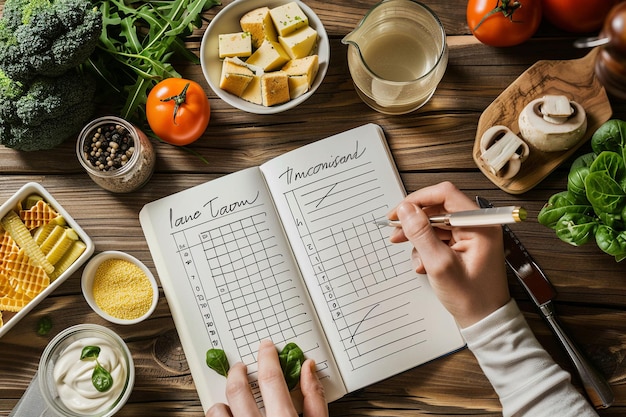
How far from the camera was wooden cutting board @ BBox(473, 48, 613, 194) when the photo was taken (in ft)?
4.20

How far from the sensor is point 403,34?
1295 mm

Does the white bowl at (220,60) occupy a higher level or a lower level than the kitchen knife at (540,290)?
higher

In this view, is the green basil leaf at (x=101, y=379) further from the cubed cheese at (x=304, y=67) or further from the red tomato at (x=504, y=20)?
the red tomato at (x=504, y=20)

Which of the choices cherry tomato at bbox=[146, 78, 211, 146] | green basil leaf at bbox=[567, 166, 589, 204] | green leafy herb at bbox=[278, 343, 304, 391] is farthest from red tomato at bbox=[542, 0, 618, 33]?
green leafy herb at bbox=[278, 343, 304, 391]

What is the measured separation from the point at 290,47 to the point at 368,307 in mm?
581

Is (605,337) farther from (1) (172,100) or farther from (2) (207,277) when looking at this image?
(1) (172,100)

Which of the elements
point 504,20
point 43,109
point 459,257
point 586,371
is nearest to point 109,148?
point 43,109

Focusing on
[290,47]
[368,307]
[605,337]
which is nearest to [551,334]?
[605,337]

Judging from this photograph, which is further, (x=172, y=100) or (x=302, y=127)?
(x=302, y=127)

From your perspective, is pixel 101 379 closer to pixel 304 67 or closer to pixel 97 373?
pixel 97 373

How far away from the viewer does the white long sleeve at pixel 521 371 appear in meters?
1.17

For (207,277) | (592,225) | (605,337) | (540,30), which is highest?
(540,30)

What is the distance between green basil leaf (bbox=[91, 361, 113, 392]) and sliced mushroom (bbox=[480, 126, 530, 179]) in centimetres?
89

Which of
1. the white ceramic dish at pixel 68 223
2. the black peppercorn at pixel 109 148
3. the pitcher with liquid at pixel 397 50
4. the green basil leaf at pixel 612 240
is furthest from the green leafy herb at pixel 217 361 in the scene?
the green basil leaf at pixel 612 240
